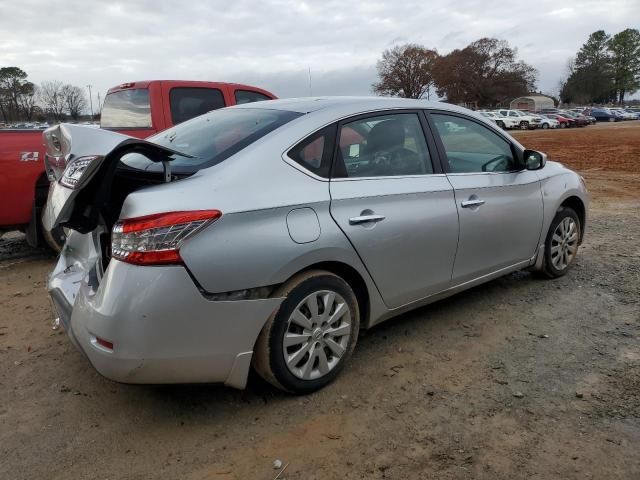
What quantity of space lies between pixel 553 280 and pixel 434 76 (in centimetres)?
9075

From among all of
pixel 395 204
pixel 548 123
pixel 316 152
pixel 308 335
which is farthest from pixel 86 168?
pixel 548 123

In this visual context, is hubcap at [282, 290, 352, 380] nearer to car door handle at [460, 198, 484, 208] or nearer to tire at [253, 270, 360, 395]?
tire at [253, 270, 360, 395]

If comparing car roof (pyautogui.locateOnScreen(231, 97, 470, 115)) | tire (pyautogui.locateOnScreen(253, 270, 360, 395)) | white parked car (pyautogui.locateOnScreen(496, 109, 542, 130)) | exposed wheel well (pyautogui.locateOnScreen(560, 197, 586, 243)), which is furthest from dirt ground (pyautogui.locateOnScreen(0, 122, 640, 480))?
white parked car (pyautogui.locateOnScreen(496, 109, 542, 130))

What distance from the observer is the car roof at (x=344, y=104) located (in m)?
3.33

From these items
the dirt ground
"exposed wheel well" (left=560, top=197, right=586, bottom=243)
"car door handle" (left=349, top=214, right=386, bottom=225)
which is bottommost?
the dirt ground

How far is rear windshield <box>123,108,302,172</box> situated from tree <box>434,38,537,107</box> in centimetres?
8948

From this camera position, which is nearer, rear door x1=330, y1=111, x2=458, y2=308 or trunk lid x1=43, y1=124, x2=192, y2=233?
trunk lid x1=43, y1=124, x2=192, y2=233

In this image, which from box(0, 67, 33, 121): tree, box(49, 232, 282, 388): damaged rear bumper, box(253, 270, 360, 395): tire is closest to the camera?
box(49, 232, 282, 388): damaged rear bumper

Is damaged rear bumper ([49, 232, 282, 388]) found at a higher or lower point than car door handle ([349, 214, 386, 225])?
lower

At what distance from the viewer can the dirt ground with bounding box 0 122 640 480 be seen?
8.23 feet

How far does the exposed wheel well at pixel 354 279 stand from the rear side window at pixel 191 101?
437cm

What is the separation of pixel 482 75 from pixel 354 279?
92.3m

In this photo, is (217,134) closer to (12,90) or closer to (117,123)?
(117,123)

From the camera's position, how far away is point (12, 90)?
223ft
